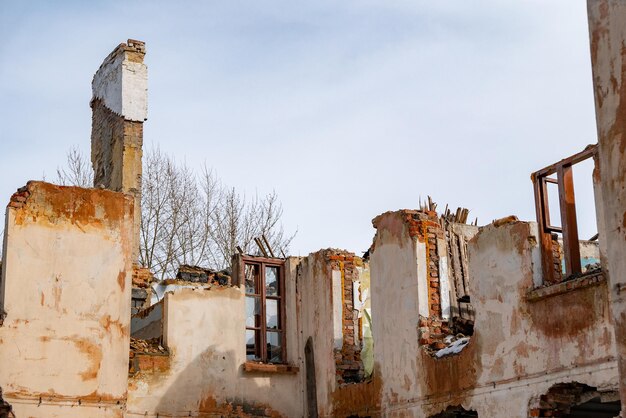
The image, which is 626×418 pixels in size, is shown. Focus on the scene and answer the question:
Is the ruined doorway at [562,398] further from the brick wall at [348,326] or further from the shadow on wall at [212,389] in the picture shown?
the shadow on wall at [212,389]

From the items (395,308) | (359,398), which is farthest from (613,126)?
(359,398)

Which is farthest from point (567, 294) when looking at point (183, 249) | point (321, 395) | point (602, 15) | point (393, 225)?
point (183, 249)

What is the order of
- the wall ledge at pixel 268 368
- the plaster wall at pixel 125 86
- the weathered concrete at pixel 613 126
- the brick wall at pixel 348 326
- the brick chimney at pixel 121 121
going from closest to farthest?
the weathered concrete at pixel 613 126 → the brick wall at pixel 348 326 → the wall ledge at pixel 268 368 → the brick chimney at pixel 121 121 → the plaster wall at pixel 125 86

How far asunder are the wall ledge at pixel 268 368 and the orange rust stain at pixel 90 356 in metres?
2.80

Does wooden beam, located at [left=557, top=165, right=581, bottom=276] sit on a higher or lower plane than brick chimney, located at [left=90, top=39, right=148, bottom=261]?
lower

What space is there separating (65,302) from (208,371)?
9.16 feet

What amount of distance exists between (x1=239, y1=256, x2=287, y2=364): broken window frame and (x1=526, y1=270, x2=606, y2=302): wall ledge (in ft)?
20.1

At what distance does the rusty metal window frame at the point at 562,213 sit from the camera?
1310 centimetres

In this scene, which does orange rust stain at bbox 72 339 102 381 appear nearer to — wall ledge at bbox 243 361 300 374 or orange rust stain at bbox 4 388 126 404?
orange rust stain at bbox 4 388 126 404

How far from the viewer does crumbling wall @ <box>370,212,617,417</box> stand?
12.5 m

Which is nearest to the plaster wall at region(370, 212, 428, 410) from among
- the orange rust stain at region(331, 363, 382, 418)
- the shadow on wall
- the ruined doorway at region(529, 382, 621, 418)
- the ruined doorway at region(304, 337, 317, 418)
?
the orange rust stain at region(331, 363, 382, 418)

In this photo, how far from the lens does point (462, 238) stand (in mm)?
19203

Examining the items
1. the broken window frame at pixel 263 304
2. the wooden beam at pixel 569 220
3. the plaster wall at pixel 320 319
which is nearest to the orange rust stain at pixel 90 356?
the broken window frame at pixel 263 304

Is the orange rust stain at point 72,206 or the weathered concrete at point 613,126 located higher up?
the orange rust stain at point 72,206
